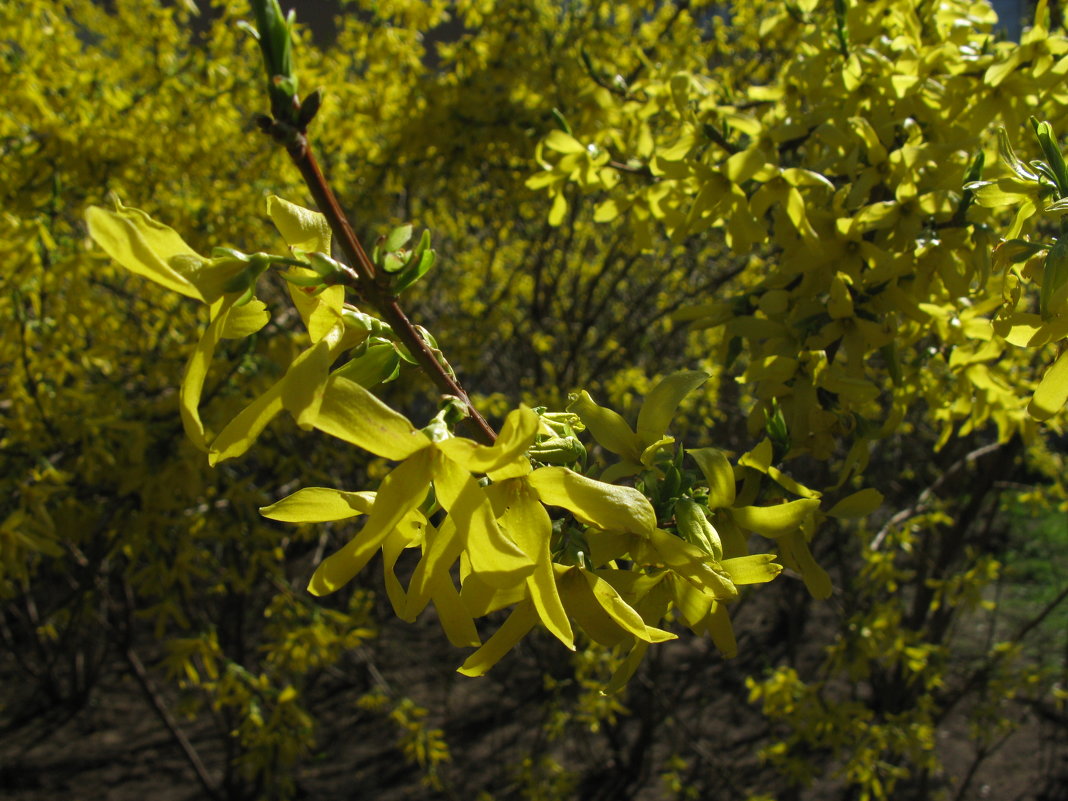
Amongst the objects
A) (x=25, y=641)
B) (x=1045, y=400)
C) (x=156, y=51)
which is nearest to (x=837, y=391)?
(x=1045, y=400)

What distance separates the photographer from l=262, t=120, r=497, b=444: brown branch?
601 mm

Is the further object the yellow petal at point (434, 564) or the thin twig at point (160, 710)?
the thin twig at point (160, 710)

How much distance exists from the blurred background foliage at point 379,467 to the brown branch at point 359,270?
0.77 metres

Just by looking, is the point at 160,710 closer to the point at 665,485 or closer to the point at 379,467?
the point at 379,467

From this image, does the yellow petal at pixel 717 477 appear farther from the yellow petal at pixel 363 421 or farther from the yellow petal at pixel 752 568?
the yellow petal at pixel 363 421

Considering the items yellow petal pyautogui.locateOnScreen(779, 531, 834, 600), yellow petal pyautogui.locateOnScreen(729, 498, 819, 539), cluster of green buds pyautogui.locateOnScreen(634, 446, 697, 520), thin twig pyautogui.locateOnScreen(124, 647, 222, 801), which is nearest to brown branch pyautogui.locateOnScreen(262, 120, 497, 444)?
cluster of green buds pyautogui.locateOnScreen(634, 446, 697, 520)

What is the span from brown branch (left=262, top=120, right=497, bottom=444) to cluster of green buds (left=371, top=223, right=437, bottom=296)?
1 cm

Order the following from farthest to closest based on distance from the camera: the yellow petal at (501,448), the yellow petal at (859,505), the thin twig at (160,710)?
the thin twig at (160,710), the yellow petal at (859,505), the yellow petal at (501,448)

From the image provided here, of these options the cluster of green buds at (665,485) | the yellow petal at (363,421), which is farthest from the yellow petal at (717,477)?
the yellow petal at (363,421)

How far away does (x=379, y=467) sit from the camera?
3885 millimetres

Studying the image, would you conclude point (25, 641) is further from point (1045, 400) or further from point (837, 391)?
point (1045, 400)

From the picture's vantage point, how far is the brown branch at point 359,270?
1.97 feet

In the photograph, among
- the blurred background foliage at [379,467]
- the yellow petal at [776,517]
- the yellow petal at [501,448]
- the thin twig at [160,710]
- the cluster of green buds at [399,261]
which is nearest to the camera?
the yellow petal at [501,448]

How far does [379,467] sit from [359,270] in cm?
332
